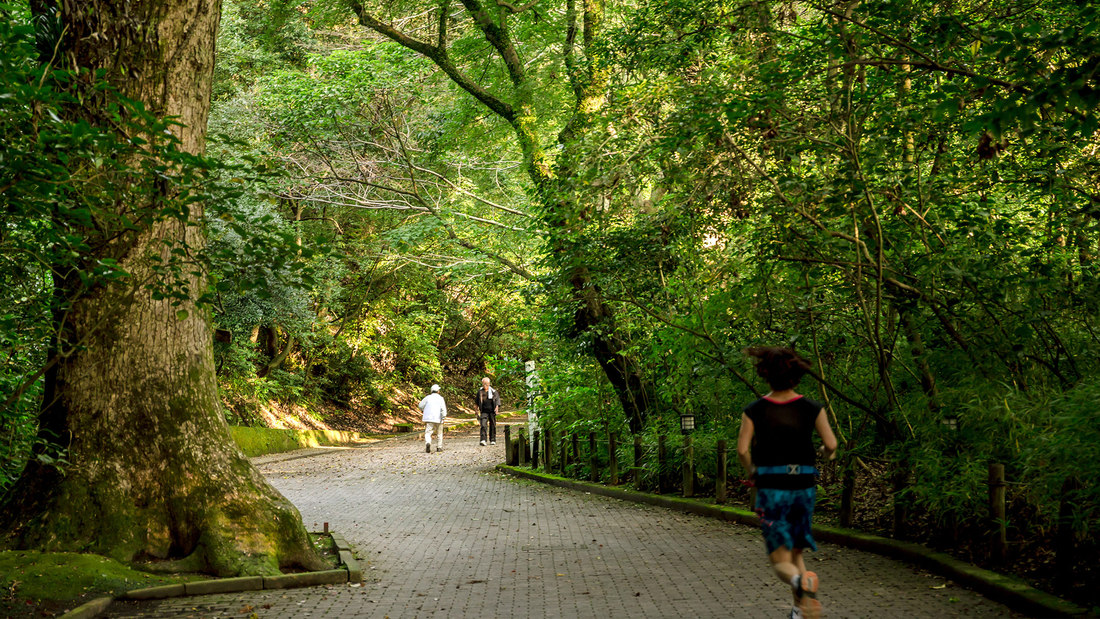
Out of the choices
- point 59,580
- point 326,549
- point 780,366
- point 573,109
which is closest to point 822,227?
point 780,366

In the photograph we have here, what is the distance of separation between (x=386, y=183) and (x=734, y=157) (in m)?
16.9

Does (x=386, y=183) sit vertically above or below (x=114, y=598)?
above

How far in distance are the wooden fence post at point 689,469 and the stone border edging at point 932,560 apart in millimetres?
163

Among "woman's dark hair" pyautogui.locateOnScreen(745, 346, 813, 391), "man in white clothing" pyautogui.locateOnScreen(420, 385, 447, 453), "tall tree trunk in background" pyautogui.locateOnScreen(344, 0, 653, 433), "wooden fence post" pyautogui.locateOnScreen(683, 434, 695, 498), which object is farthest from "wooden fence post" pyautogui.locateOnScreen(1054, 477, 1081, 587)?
"man in white clothing" pyautogui.locateOnScreen(420, 385, 447, 453)

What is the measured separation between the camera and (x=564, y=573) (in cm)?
879

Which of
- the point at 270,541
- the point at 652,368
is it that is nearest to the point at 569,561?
the point at 270,541

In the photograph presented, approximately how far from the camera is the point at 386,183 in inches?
1020

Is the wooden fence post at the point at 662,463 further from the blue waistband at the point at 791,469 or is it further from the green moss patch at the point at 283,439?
the green moss patch at the point at 283,439

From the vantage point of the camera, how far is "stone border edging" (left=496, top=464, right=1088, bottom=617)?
20.5 feet

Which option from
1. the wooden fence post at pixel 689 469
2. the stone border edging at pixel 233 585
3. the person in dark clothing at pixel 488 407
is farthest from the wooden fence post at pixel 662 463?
the person in dark clothing at pixel 488 407

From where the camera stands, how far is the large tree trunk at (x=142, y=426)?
830cm

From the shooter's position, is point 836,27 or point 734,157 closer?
point 836,27

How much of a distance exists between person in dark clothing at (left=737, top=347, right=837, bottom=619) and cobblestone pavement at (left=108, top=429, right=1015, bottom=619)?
124 cm

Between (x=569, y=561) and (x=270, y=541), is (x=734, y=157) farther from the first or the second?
(x=270, y=541)
